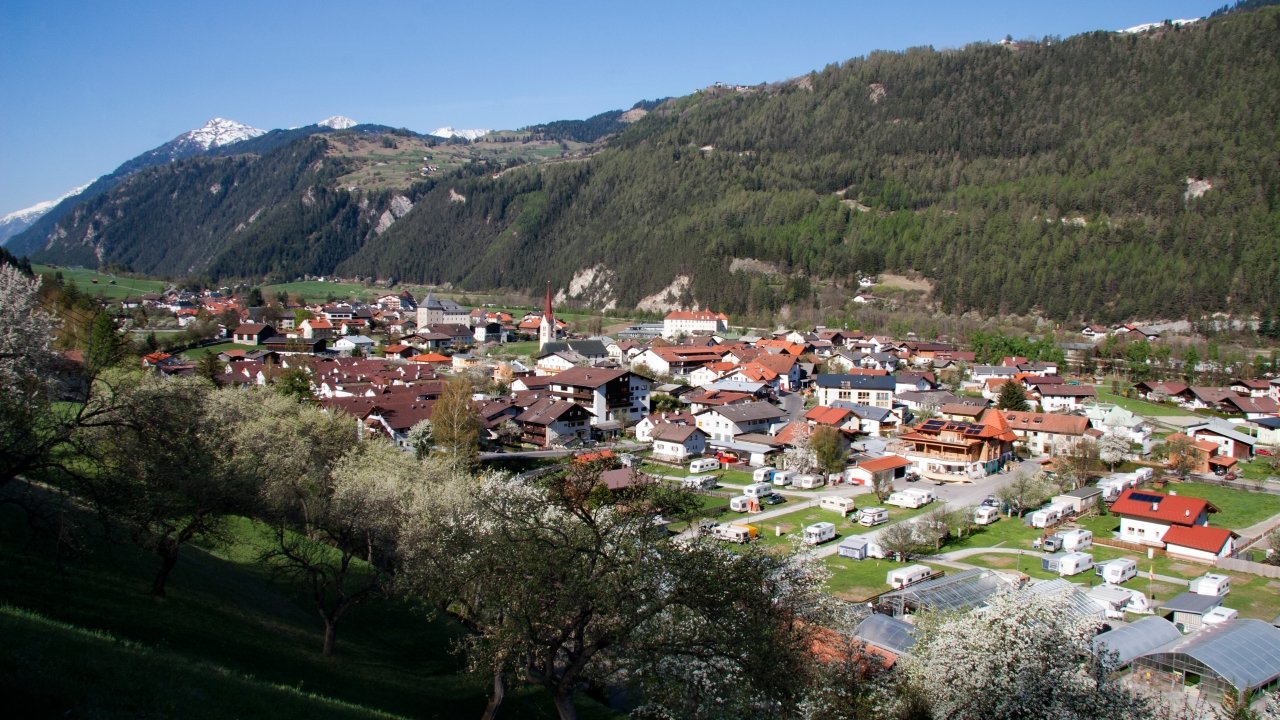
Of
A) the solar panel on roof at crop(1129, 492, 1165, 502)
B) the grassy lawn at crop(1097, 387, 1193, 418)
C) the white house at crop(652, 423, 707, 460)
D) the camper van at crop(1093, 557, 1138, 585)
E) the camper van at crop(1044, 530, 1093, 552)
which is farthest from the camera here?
the grassy lawn at crop(1097, 387, 1193, 418)

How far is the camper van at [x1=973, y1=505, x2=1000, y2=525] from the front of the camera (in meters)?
32.1

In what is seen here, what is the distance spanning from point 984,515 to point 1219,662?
15094mm

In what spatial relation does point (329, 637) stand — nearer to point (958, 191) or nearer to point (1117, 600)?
point (1117, 600)

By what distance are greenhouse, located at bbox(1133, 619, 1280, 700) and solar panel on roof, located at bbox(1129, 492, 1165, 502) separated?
1251 centimetres

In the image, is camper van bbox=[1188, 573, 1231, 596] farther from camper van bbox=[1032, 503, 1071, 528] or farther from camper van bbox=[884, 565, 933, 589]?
camper van bbox=[884, 565, 933, 589]

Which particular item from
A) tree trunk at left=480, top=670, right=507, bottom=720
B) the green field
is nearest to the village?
tree trunk at left=480, top=670, right=507, bottom=720

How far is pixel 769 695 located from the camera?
10.5 m

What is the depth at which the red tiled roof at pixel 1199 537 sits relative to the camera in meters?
27.5

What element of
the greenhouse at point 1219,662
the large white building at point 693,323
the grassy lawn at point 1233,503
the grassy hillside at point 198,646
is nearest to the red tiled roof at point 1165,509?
the grassy lawn at point 1233,503

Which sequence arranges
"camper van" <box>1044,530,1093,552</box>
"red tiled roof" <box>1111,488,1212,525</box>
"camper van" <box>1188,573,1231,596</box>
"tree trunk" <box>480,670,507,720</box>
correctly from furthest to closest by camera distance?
"red tiled roof" <box>1111,488,1212,525</box>, "camper van" <box>1044,530,1093,552</box>, "camper van" <box>1188,573,1231,596</box>, "tree trunk" <box>480,670,507,720</box>

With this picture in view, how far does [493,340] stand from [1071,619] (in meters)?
84.2

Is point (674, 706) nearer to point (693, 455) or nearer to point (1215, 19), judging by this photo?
point (693, 455)

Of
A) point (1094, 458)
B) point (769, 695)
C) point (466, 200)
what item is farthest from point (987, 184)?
point (769, 695)

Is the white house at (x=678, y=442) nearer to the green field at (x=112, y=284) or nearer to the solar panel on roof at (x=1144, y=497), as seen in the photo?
the solar panel on roof at (x=1144, y=497)
